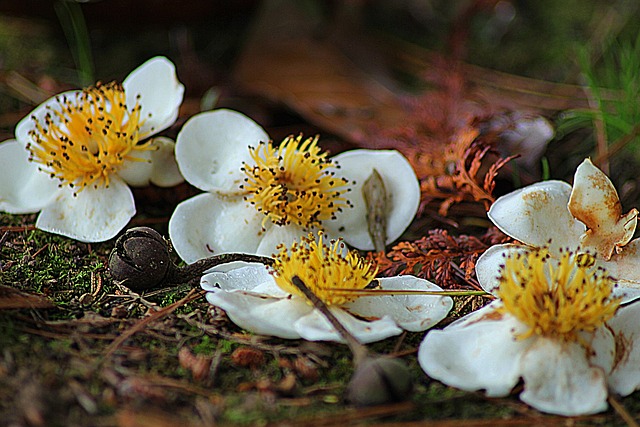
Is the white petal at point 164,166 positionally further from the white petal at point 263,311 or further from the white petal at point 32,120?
the white petal at point 263,311

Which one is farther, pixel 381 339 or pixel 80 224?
pixel 80 224

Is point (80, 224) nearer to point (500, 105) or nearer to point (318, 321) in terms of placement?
point (318, 321)

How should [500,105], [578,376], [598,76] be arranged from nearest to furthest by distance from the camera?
[578,376] → [500,105] → [598,76]

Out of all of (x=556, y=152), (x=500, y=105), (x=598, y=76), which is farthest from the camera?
(x=598, y=76)

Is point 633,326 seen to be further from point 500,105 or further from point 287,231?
point 500,105

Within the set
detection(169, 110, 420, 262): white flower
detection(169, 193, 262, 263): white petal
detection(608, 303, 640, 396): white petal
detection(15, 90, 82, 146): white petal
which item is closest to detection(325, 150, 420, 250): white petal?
detection(169, 110, 420, 262): white flower


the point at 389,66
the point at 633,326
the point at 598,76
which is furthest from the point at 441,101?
the point at 633,326

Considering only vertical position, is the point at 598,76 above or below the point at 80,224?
above
